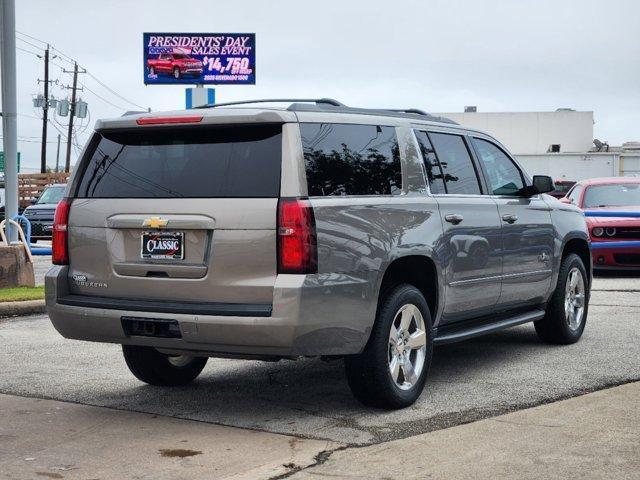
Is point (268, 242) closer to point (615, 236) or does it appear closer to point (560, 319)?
point (560, 319)

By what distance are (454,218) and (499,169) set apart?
1.31 metres

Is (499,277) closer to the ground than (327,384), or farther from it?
farther from it

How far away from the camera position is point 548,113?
78875 millimetres

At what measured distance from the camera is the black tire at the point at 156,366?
768 cm

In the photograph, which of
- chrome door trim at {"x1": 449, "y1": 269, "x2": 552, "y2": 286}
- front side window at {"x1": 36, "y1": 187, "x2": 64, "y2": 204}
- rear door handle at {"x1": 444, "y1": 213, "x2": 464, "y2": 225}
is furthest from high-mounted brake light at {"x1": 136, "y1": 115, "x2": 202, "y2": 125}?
front side window at {"x1": 36, "y1": 187, "x2": 64, "y2": 204}

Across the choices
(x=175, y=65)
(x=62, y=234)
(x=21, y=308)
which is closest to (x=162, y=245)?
(x=62, y=234)

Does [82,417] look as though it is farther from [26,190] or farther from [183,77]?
[26,190]

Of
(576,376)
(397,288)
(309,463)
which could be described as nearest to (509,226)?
(576,376)

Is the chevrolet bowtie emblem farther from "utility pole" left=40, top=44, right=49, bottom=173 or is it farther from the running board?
"utility pole" left=40, top=44, right=49, bottom=173

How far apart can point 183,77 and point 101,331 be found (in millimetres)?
38173

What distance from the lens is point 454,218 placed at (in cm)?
761

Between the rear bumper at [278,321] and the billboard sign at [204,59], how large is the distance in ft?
125

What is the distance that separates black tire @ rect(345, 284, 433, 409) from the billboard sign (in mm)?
38008

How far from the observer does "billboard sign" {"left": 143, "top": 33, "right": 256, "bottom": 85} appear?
43.9 m
